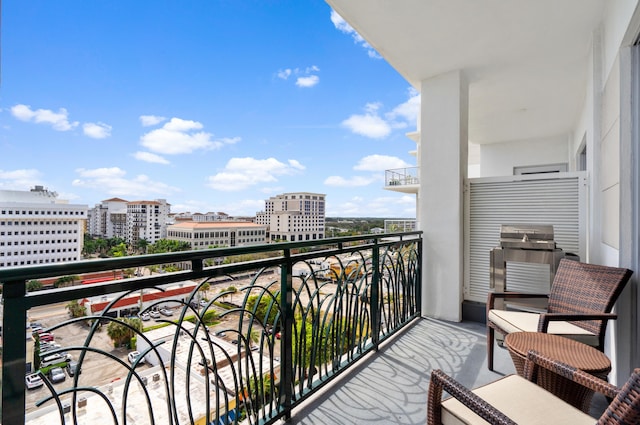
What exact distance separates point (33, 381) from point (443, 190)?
11.1 ft

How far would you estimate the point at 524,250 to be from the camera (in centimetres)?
284

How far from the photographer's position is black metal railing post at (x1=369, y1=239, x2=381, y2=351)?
2.59m

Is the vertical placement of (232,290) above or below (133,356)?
above

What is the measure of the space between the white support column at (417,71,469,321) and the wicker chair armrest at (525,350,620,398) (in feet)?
6.65

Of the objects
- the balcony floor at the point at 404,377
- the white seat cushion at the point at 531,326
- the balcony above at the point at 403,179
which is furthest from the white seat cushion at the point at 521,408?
the balcony above at the point at 403,179

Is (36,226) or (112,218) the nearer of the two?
(36,226)

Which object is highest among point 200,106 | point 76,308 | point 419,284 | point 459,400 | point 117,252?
point 200,106

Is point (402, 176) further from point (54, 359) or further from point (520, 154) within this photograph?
point (54, 359)

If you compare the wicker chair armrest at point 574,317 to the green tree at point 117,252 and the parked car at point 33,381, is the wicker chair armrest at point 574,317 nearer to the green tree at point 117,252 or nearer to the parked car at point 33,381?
the green tree at point 117,252

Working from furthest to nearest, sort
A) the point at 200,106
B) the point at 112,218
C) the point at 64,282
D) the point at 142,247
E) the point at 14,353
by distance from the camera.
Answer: the point at 200,106 < the point at 112,218 < the point at 142,247 < the point at 64,282 < the point at 14,353

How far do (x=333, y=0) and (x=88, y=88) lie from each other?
23.0 metres

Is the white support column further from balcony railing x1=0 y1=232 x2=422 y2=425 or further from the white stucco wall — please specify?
the white stucco wall

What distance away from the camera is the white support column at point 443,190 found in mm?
3354

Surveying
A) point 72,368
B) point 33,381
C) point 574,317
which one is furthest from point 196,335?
point 574,317
